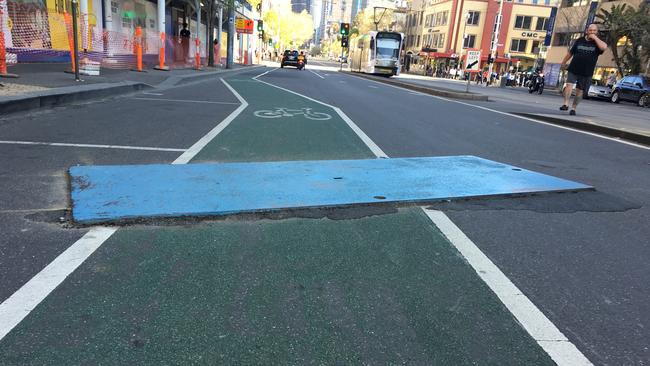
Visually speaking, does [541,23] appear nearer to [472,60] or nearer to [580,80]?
[472,60]

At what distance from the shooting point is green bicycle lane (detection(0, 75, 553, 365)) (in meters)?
2.23

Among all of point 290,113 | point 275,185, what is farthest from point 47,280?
point 290,113

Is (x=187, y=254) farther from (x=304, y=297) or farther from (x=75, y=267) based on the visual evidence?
(x=304, y=297)

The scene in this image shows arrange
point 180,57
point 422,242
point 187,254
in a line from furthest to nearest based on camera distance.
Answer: point 180,57 < point 422,242 < point 187,254

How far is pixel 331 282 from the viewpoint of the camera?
115 inches

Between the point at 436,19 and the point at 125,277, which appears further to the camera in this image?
the point at 436,19

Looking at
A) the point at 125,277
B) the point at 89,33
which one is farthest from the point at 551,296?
the point at 89,33

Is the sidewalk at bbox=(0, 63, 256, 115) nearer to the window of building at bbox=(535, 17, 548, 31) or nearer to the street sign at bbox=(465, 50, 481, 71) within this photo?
the street sign at bbox=(465, 50, 481, 71)

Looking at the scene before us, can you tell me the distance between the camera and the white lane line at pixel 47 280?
240 cm

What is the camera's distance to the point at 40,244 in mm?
3223

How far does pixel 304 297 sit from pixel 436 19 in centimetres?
8230

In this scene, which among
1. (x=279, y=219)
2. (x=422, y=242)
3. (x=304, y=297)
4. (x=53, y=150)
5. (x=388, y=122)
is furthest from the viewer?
(x=388, y=122)

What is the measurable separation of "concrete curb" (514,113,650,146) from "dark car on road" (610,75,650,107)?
19140 mm

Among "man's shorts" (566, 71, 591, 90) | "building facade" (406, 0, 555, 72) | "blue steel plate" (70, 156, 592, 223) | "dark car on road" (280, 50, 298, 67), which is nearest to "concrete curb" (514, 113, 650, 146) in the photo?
"man's shorts" (566, 71, 591, 90)
